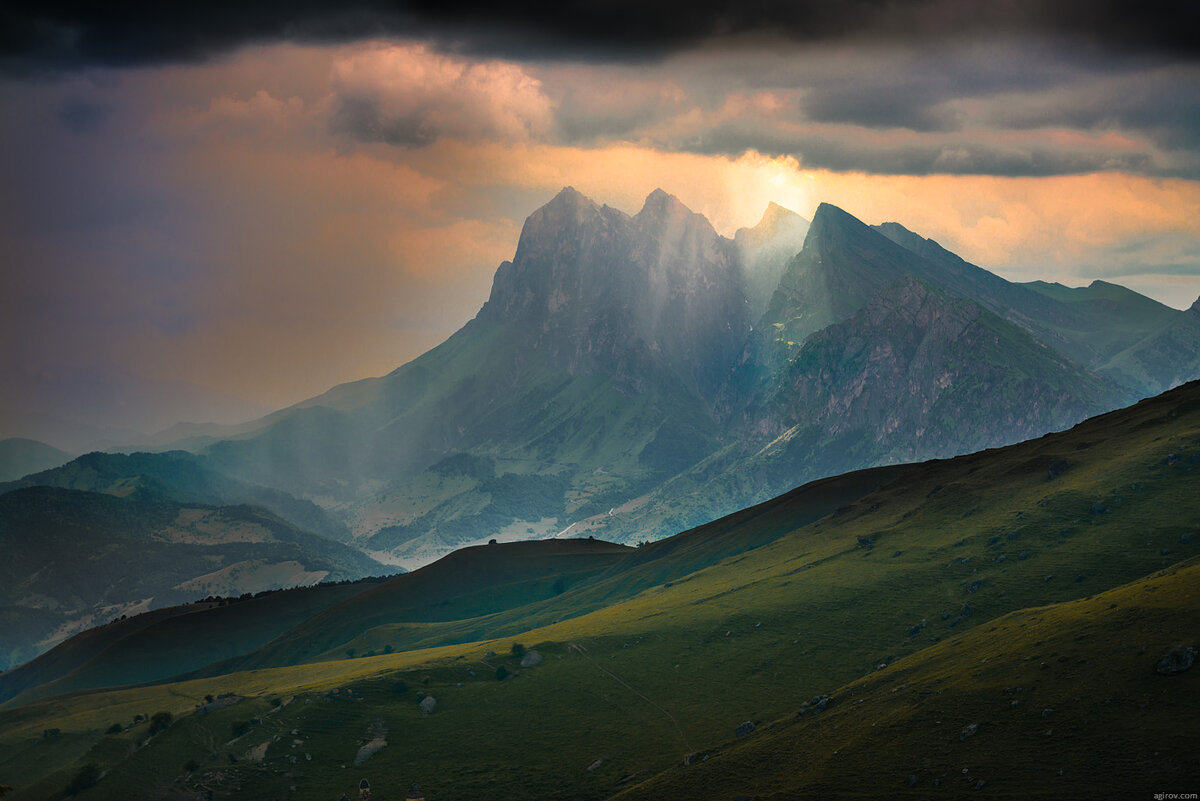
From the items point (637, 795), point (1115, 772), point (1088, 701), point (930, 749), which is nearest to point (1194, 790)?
point (1115, 772)

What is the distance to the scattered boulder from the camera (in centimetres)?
15000

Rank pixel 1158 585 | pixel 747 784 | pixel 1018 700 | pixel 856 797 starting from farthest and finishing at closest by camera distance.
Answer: pixel 1158 585
pixel 747 784
pixel 1018 700
pixel 856 797

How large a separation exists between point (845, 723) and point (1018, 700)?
32.3m

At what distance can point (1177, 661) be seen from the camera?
5955 inches

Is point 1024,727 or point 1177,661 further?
point 1024,727

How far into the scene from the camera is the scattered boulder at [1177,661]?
150 meters

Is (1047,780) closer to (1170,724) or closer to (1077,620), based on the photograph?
(1170,724)

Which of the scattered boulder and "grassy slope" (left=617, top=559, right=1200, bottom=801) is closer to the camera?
"grassy slope" (left=617, top=559, right=1200, bottom=801)

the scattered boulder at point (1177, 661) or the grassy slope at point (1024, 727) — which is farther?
the scattered boulder at point (1177, 661)

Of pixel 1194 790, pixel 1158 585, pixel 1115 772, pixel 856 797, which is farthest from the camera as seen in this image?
pixel 1158 585

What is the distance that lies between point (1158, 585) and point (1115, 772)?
6470 centimetres

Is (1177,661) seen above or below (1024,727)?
above

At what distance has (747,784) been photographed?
176 m

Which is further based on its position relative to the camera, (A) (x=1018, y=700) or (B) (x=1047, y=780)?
(A) (x=1018, y=700)
